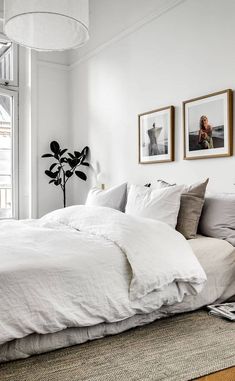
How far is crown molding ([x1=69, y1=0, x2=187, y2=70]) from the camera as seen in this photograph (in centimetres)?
391

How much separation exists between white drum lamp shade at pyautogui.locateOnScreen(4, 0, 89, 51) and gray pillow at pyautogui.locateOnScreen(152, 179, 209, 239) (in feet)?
4.54

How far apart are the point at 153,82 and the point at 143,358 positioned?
282 centimetres

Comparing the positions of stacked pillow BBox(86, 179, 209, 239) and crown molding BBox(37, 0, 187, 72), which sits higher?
crown molding BBox(37, 0, 187, 72)

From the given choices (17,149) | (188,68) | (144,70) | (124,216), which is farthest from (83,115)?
(124,216)

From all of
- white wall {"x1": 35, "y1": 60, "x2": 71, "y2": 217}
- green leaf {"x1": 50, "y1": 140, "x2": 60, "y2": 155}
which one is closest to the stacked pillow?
green leaf {"x1": 50, "y1": 140, "x2": 60, "y2": 155}

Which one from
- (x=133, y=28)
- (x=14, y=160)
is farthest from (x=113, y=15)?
(x=14, y=160)

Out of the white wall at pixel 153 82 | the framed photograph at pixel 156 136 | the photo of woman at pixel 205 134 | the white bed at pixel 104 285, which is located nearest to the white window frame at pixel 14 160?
the white wall at pixel 153 82

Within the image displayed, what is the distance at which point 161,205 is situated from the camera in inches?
123

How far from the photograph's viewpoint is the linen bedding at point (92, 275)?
6.82 ft

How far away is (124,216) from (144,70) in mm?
2017

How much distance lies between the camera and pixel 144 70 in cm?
427

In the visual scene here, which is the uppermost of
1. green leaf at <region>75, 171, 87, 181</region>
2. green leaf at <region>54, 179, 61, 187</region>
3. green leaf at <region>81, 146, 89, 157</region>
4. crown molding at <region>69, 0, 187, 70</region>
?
crown molding at <region>69, 0, 187, 70</region>

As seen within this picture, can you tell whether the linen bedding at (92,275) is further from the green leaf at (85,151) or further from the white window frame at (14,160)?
the white window frame at (14,160)

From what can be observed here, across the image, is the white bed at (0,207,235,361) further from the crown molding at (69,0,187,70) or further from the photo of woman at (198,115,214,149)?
the crown molding at (69,0,187,70)
